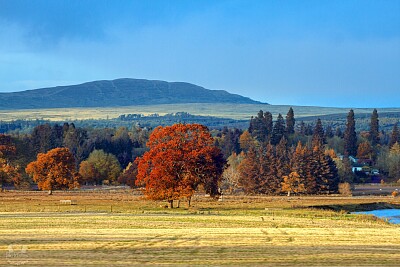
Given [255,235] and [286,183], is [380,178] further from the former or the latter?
[255,235]

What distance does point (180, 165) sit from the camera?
241ft

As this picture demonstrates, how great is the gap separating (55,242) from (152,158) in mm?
37146

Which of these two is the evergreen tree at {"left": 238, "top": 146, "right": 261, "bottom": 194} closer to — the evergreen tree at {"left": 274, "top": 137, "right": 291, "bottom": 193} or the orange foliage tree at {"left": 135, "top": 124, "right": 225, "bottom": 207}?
the evergreen tree at {"left": 274, "top": 137, "right": 291, "bottom": 193}

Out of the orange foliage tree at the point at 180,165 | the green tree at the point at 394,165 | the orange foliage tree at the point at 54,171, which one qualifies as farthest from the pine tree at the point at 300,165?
the orange foliage tree at the point at 180,165

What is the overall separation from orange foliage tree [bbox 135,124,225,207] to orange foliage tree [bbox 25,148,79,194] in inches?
1298

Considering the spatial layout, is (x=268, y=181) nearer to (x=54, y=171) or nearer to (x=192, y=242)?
(x=54, y=171)

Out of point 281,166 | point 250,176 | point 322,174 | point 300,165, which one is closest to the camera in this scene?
point 300,165

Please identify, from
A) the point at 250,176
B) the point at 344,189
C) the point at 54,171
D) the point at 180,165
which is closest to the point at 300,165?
the point at 250,176

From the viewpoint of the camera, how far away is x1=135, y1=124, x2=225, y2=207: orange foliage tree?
7269 centimetres

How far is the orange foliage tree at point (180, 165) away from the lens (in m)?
72.7

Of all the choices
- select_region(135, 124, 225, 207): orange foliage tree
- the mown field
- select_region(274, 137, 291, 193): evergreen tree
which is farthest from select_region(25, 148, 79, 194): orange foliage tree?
the mown field

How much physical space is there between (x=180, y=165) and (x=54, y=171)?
36933mm

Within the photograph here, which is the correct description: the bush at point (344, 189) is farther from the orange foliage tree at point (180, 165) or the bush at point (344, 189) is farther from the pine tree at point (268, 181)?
the orange foliage tree at point (180, 165)

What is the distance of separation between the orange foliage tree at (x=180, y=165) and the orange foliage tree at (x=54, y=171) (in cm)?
3297
